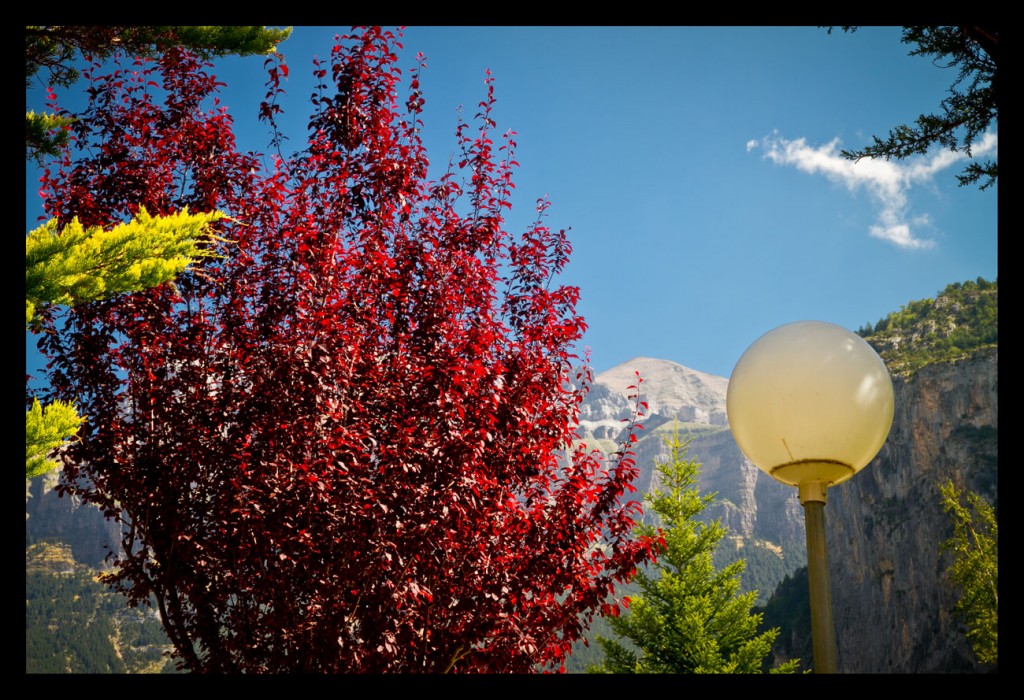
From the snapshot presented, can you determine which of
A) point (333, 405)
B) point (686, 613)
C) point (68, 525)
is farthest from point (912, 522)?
point (68, 525)

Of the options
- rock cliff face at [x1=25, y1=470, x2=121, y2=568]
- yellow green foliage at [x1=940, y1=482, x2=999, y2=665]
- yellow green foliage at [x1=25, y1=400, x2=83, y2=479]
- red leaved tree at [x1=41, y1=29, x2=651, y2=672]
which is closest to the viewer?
yellow green foliage at [x1=25, y1=400, x2=83, y2=479]

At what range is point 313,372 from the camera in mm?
4559

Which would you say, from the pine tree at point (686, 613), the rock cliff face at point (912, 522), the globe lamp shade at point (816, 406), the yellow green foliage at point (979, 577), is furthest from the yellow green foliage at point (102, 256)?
the rock cliff face at point (912, 522)

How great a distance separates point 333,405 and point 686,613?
1589 cm

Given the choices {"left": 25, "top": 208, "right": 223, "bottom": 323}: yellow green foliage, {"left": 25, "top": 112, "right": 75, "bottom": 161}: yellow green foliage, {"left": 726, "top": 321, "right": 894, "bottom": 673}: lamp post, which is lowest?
{"left": 726, "top": 321, "right": 894, "bottom": 673}: lamp post

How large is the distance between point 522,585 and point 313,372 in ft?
5.58

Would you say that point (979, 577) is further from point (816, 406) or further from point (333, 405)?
point (816, 406)

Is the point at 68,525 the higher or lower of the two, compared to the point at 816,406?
lower

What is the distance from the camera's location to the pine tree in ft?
61.2

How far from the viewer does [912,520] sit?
76312 mm

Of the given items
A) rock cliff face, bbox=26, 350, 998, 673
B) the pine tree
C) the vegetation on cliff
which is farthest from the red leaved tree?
the vegetation on cliff

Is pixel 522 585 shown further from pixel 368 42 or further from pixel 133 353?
pixel 368 42

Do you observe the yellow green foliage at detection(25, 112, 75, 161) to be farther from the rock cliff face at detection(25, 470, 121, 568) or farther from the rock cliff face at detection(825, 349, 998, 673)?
the rock cliff face at detection(25, 470, 121, 568)

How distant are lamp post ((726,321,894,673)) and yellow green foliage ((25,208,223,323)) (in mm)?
2085
